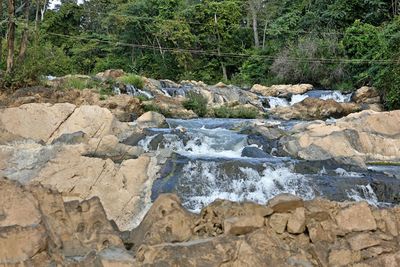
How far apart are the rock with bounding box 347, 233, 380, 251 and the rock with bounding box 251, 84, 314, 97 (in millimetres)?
20002

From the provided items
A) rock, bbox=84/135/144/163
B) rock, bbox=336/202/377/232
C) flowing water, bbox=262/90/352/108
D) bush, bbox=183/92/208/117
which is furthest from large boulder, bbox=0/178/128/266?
flowing water, bbox=262/90/352/108

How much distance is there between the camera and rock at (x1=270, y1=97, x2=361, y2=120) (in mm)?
21078

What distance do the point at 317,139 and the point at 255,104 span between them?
411 inches

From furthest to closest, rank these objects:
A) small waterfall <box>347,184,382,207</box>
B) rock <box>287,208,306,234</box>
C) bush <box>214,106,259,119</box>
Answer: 1. bush <box>214,106,259,119</box>
2. small waterfall <box>347,184,382,207</box>
3. rock <box>287,208,306,234</box>

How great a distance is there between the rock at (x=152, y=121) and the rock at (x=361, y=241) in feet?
34.0

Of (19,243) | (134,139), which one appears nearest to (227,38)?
(134,139)

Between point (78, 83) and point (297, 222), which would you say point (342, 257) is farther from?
point (78, 83)

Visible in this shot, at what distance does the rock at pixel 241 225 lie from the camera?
5.08 metres

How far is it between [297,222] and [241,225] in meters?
A: 0.64

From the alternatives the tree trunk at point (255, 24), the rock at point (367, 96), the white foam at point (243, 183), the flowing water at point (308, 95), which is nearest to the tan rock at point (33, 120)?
the white foam at point (243, 183)

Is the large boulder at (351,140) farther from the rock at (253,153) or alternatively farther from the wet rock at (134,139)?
the wet rock at (134,139)

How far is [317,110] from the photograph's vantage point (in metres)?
21.2

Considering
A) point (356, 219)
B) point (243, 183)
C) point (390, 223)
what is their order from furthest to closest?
1. point (243, 183)
2. point (390, 223)
3. point (356, 219)

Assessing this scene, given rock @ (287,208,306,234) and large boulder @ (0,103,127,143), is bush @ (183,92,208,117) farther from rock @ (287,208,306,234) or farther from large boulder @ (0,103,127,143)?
rock @ (287,208,306,234)
